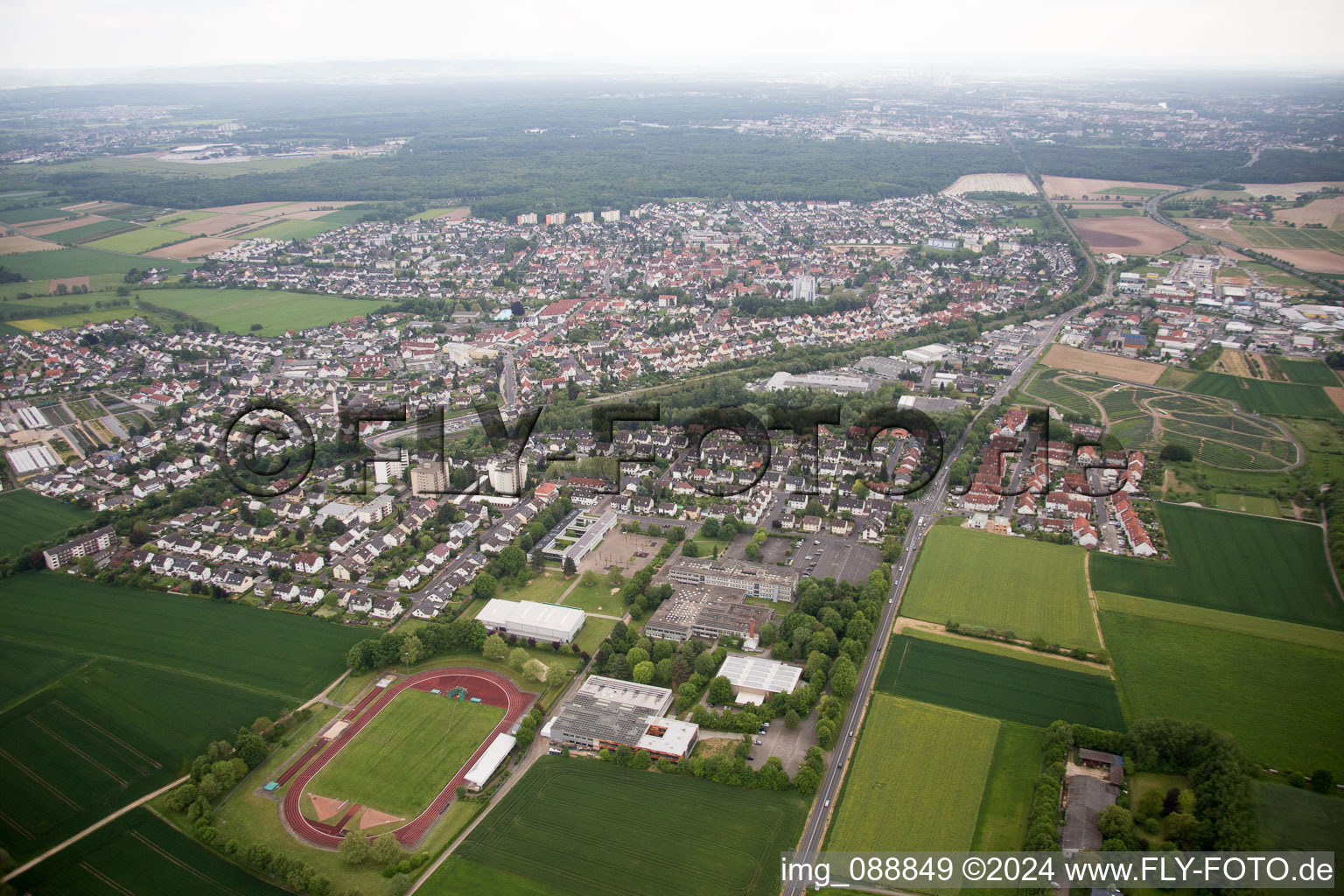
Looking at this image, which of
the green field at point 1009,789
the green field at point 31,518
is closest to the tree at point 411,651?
the green field at point 1009,789

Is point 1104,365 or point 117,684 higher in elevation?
point 1104,365

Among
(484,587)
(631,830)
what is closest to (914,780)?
(631,830)

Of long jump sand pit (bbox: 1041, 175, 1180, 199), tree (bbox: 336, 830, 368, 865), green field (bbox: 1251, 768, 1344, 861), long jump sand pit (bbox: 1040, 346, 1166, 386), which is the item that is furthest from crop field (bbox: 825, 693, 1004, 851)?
long jump sand pit (bbox: 1041, 175, 1180, 199)

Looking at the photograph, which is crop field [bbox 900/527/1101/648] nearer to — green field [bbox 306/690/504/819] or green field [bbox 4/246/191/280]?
green field [bbox 306/690/504/819]

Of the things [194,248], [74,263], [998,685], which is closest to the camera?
[998,685]

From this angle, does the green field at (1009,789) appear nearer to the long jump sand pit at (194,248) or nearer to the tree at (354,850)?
Result: the tree at (354,850)

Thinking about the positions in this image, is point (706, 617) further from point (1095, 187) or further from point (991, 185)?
point (1095, 187)

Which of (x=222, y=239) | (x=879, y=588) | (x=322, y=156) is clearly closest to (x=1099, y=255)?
(x=879, y=588)
